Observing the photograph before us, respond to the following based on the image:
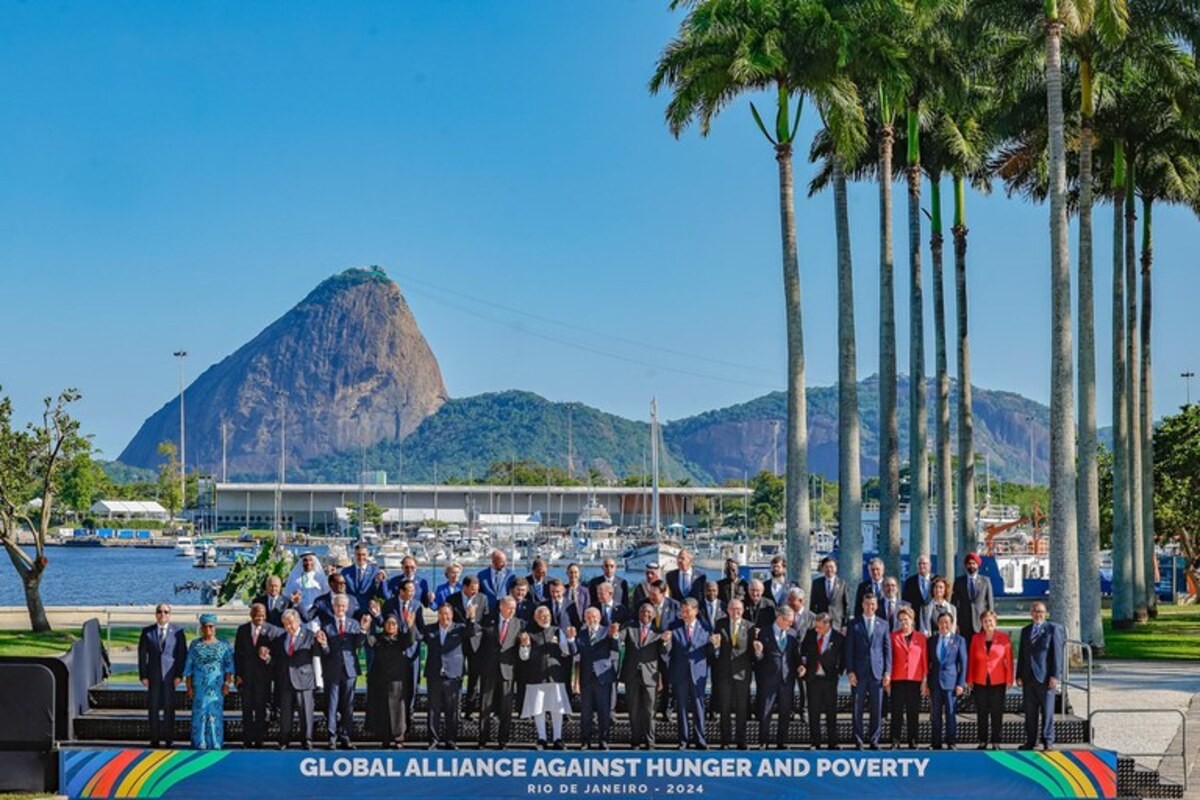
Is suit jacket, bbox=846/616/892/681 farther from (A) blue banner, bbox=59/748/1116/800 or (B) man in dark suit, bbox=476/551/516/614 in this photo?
(B) man in dark suit, bbox=476/551/516/614

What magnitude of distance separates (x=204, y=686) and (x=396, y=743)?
2415mm

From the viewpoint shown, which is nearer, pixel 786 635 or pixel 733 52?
pixel 786 635

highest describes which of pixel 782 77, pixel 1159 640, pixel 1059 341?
pixel 782 77

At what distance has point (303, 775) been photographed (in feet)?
61.3

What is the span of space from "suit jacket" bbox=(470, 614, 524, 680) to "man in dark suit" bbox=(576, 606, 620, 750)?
2.70 ft

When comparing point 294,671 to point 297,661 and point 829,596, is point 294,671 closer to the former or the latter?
point 297,661

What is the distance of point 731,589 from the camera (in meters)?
21.2

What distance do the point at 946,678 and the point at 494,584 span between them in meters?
6.09

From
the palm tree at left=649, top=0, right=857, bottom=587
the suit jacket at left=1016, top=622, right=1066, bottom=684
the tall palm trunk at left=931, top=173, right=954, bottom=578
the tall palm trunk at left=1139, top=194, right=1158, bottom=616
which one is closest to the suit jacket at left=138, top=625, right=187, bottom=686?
the suit jacket at left=1016, top=622, right=1066, bottom=684

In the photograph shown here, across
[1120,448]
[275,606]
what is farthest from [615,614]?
[1120,448]

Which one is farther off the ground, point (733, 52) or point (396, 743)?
point (733, 52)

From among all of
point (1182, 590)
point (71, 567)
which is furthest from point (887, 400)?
point (71, 567)

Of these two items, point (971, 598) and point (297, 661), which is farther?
point (971, 598)

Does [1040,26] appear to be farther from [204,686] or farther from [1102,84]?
[204,686]
